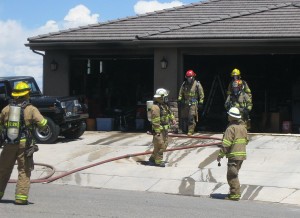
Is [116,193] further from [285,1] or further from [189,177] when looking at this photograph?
[285,1]

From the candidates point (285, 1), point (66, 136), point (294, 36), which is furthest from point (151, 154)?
point (285, 1)

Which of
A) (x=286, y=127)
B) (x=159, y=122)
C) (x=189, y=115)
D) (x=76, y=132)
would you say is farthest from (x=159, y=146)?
(x=286, y=127)

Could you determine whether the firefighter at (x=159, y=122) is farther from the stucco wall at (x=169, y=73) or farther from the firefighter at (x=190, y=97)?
the stucco wall at (x=169, y=73)

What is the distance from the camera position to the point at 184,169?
41.7 ft

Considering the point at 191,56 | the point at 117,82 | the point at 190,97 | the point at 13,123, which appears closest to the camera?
the point at 13,123

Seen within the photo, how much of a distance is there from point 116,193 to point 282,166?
4.07 m

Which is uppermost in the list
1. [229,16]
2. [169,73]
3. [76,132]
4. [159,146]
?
[229,16]

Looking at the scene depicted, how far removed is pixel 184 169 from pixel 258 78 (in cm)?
1084

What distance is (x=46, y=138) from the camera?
1628 cm

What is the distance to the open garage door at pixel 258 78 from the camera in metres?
22.0

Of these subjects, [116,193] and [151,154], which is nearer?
[116,193]

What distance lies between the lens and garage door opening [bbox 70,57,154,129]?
22438mm

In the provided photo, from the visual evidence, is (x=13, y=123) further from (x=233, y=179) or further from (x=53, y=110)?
(x=53, y=110)

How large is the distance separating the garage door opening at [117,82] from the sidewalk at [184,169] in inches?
232
